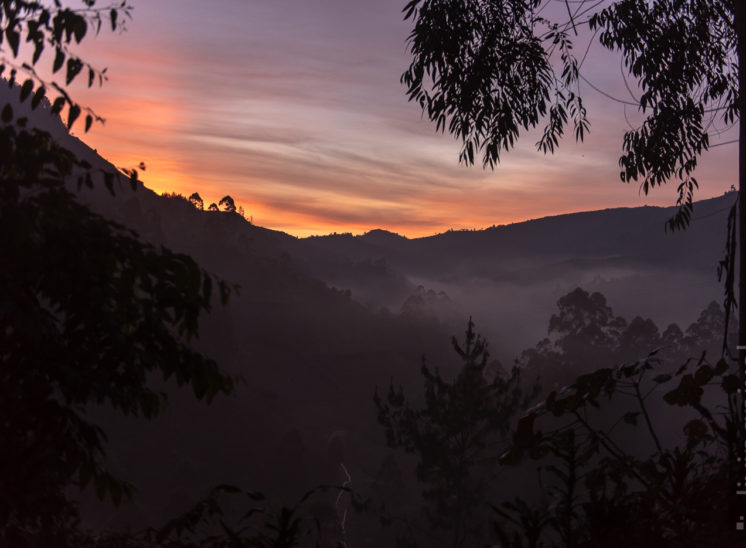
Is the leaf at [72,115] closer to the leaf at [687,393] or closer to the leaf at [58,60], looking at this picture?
the leaf at [58,60]

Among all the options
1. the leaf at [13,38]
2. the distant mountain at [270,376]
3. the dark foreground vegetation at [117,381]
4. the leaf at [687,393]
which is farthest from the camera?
the distant mountain at [270,376]

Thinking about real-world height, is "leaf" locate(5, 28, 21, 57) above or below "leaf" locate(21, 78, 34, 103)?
above

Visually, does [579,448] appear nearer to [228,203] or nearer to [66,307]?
[66,307]

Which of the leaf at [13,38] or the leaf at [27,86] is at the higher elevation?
the leaf at [13,38]

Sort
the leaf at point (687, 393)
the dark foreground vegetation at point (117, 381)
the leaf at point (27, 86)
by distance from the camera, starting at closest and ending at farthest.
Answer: the dark foreground vegetation at point (117, 381) → the leaf at point (27, 86) → the leaf at point (687, 393)

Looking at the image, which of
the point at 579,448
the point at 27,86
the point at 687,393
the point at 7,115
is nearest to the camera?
the point at 7,115

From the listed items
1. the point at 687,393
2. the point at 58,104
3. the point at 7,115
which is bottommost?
the point at 687,393

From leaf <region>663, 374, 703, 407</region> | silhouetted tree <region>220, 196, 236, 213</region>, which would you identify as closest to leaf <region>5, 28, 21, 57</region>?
leaf <region>663, 374, 703, 407</region>

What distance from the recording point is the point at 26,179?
3.48m

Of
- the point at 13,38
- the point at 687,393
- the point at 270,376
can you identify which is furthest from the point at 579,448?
the point at 270,376

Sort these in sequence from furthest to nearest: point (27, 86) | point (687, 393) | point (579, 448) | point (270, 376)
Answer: point (270, 376) < point (579, 448) < point (687, 393) < point (27, 86)

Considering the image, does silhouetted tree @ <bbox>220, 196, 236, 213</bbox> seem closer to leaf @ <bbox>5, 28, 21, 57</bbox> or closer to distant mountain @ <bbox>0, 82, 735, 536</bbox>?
distant mountain @ <bbox>0, 82, 735, 536</bbox>

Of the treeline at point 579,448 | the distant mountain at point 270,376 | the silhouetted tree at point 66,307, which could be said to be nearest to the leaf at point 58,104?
the silhouetted tree at point 66,307

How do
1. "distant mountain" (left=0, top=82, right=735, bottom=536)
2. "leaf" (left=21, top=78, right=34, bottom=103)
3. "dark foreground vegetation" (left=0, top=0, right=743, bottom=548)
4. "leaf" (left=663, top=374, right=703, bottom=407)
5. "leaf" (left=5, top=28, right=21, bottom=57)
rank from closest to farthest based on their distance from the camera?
"dark foreground vegetation" (left=0, top=0, right=743, bottom=548) < "leaf" (left=5, top=28, right=21, bottom=57) < "leaf" (left=21, top=78, right=34, bottom=103) < "leaf" (left=663, top=374, right=703, bottom=407) < "distant mountain" (left=0, top=82, right=735, bottom=536)
